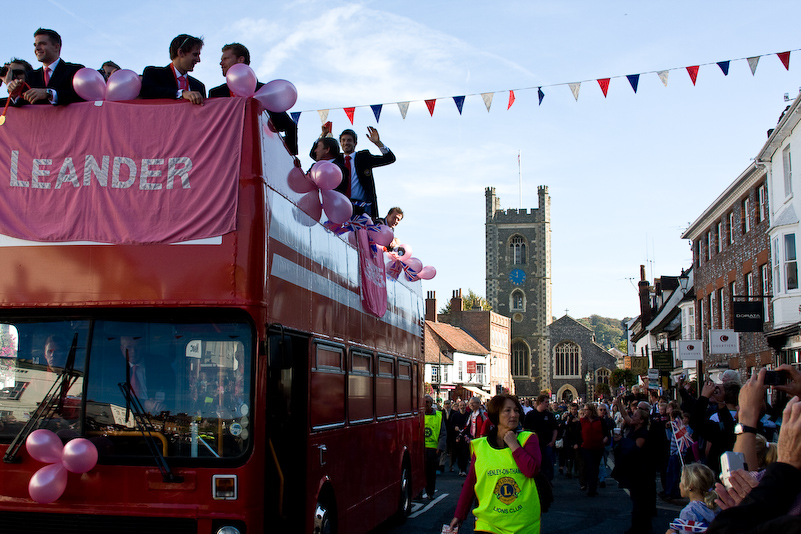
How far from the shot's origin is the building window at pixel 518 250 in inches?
4138

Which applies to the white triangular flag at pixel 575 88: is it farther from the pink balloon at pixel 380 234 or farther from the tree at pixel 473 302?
the tree at pixel 473 302

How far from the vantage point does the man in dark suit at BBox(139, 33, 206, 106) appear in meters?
6.53

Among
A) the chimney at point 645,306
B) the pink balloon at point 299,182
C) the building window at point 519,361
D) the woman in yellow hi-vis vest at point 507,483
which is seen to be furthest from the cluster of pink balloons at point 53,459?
the building window at point 519,361

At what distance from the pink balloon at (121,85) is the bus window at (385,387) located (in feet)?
16.0

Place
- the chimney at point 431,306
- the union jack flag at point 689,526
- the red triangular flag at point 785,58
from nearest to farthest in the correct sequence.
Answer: the union jack flag at point 689,526 < the red triangular flag at point 785,58 < the chimney at point 431,306

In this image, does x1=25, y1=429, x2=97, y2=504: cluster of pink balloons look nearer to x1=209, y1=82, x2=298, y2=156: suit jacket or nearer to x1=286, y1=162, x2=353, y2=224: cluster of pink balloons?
x1=286, y1=162, x2=353, y2=224: cluster of pink balloons

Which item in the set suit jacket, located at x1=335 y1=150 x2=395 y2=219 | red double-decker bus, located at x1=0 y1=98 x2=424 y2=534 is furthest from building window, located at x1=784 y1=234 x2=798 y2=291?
red double-decker bus, located at x1=0 y1=98 x2=424 y2=534

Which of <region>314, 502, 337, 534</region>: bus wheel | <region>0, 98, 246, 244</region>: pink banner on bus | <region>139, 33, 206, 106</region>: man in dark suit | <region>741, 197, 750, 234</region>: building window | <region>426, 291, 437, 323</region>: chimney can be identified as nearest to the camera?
<region>0, 98, 246, 244</region>: pink banner on bus

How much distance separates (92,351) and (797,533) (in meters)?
4.71

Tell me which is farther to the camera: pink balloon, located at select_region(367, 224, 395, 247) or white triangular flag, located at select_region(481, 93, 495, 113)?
white triangular flag, located at select_region(481, 93, 495, 113)

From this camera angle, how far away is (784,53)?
488 inches

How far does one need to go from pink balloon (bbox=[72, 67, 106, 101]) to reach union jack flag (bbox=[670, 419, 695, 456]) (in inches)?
447

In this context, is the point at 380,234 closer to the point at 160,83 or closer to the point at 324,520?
the point at 324,520

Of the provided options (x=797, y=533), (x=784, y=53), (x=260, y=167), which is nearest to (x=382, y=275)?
(x=260, y=167)
